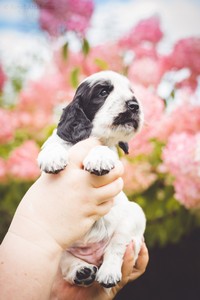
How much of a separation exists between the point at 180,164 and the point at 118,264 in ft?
1.75

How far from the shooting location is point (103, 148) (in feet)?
4.05

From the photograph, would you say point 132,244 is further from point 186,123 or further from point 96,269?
point 186,123

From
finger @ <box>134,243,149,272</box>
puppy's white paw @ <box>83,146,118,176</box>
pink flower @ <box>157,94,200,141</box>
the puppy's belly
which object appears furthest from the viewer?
pink flower @ <box>157,94,200,141</box>

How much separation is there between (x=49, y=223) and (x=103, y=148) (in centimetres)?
29

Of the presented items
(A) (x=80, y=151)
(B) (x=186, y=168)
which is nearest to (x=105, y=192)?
(A) (x=80, y=151)

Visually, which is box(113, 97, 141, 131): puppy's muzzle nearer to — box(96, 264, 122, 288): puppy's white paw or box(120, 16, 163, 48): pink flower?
box(96, 264, 122, 288): puppy's white paw

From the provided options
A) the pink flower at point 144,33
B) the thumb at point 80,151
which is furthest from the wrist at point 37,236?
the pink flower at point 144,33

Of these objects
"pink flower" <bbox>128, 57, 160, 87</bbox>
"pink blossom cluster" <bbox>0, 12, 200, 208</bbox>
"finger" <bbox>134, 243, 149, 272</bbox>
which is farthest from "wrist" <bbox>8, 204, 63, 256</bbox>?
"pink flower" <bbox>128, 57, 160, 87</bbox>

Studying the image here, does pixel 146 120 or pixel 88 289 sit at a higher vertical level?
pixel 146 120

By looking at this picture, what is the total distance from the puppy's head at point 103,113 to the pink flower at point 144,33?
0.94m

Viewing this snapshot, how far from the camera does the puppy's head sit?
1.27 meters

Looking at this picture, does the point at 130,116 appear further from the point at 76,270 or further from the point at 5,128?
the point at 5,128

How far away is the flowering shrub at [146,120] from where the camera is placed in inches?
67.7

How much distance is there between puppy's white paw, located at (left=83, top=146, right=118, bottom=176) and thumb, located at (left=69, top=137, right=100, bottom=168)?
0.15 ft
